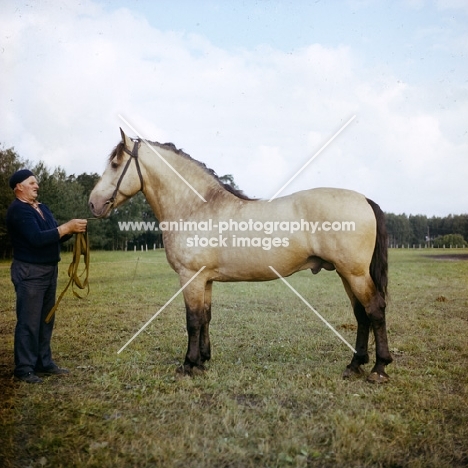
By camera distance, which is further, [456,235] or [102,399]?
[456,235]

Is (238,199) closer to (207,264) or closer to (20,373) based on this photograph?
(207,264)

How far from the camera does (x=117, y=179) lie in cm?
499

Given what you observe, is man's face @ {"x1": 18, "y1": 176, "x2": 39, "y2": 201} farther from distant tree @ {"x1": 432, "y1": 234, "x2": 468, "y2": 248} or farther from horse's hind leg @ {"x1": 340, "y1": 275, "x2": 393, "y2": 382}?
distant tree @ {"x1": 432, "y1": 234, "x2": 468, "y2": 248}

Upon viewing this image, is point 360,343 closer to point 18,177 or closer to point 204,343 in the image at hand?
point 204,343

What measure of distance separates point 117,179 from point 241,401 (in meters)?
3.15

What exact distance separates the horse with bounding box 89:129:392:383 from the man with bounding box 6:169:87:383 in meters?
0.69

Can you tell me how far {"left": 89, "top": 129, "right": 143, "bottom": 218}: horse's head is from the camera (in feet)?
16.2

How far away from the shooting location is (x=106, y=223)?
34375mm

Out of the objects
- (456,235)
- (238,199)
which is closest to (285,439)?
(238,199)

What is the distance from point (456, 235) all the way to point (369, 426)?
27666 mm

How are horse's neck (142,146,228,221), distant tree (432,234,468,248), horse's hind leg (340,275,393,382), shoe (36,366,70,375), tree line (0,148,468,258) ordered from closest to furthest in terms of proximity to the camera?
horse's hind leg (340,275,393,382) < shoe (36,366,70,375) < horse's neck (142,146,228,221) < tree line (0,148,468,258) < distant tree (432,234,468,248)

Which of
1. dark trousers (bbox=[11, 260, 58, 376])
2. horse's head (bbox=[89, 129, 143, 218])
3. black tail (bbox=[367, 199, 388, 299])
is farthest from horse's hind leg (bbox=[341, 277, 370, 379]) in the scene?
dark trousers (bbox=[11, 260, 58, 376])

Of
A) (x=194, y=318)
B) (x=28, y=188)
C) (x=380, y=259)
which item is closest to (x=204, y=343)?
(x=194, y=318)

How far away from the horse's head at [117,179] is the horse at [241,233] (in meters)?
0.01
